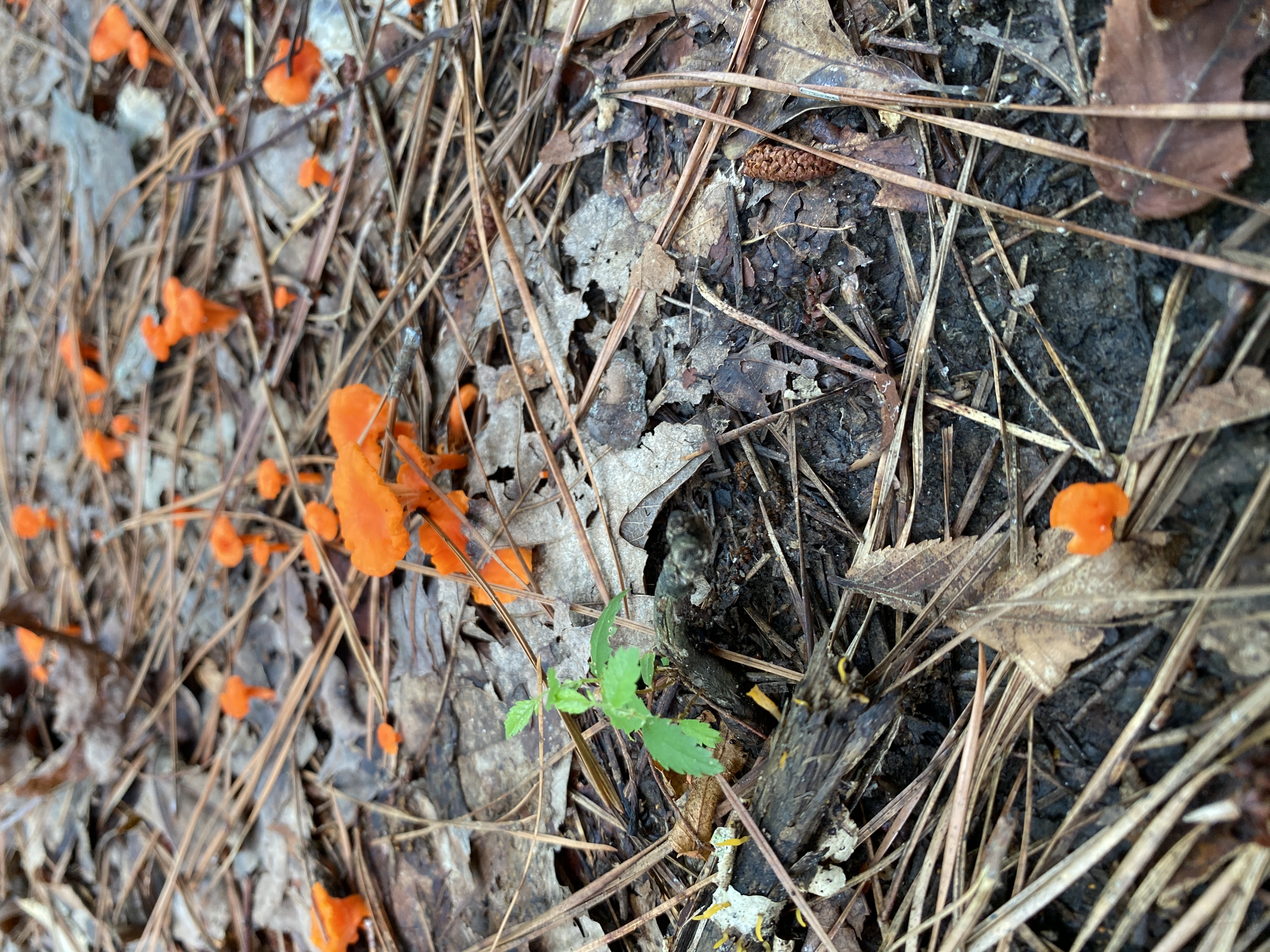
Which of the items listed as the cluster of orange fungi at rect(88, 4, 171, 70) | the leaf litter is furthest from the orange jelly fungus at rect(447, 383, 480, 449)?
the cluster of orange fungi at rect(88, 4, 171, 70)

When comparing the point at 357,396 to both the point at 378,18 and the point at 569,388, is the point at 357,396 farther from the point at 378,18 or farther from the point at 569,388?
Result: the point at 378,18

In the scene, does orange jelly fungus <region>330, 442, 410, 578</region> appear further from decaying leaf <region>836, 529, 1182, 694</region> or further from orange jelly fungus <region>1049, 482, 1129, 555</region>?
orange jelly fungus <region>1049, 482, 1129, 555</region>

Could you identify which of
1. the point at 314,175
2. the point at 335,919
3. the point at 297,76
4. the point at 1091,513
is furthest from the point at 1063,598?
the point at 297,76

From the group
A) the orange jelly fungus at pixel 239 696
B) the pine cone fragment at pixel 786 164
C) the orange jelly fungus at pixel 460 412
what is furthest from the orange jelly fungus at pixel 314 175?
the orange jelly fungus at pixel 239 696

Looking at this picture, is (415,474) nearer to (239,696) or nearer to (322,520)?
(322,520)

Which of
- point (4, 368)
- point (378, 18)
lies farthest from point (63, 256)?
point (378, 18)
